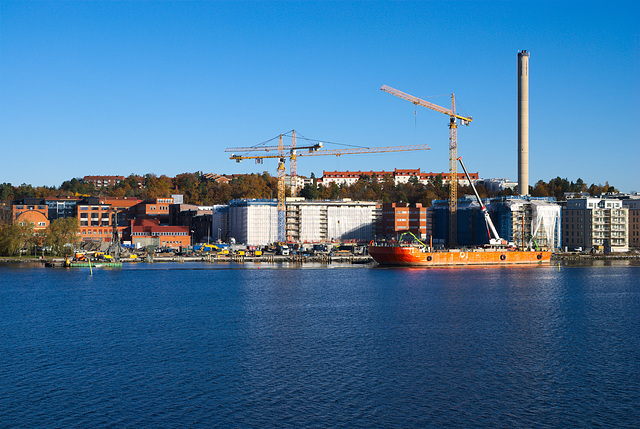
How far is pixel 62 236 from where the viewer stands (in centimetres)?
8669

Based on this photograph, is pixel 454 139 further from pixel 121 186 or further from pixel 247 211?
pixel 121 186

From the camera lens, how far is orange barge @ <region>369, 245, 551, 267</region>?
261 ft

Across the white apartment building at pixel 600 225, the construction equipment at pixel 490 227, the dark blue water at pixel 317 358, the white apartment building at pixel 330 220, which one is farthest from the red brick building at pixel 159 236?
the white apartment building at pixel 600 225

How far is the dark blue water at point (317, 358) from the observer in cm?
2083

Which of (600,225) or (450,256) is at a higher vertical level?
(600,225)

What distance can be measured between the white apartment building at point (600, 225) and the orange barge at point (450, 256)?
23576 mm

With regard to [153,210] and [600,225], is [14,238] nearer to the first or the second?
[153,210]

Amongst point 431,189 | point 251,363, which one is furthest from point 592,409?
point 431,189

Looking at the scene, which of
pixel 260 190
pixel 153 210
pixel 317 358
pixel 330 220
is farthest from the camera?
pixel 260 190

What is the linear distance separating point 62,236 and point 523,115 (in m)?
71.2

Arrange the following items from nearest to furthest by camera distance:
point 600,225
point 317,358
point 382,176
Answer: point 317,358
point 600,225
point 382,176

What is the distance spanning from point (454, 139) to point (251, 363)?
3320 inches

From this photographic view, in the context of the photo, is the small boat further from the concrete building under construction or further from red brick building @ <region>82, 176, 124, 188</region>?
red brick building @ <region>82, 176, 124, 188</region>

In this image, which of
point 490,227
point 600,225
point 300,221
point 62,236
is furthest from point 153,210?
point 600,225
